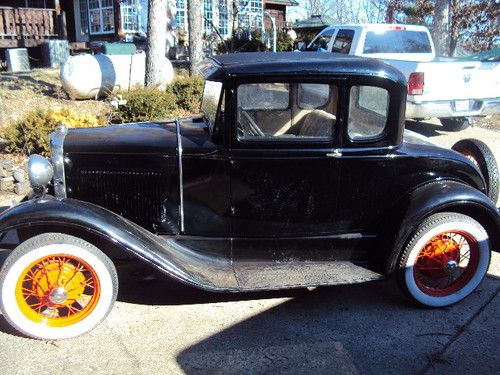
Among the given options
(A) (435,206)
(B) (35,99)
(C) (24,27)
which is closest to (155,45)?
(B) (35,99)

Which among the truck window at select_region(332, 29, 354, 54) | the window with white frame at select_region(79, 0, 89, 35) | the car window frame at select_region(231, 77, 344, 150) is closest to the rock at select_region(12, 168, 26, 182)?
the car window frame at select_region(231, 77, 344, 150)

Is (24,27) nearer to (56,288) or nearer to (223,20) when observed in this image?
(223,20)

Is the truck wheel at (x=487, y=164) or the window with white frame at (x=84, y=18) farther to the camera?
the window with white frame at (x=84, y=18)

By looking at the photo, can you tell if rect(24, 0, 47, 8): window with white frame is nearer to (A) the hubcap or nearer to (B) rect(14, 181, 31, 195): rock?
(B) rect(14, 181, 31, 195): rock

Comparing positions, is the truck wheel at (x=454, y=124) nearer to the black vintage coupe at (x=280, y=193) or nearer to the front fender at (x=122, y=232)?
the black vintage coupe at (x=280, y=193)

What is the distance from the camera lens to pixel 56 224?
2.97 metres

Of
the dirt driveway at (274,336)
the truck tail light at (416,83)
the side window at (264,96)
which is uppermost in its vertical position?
the side window at (264,96)

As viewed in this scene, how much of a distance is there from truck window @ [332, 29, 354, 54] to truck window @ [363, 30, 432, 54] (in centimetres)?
40

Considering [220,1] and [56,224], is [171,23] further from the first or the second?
[56,224]

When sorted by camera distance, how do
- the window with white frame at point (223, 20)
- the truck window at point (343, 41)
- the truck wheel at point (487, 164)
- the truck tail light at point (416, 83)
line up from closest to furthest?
the truck wheel at point (487, 164), the truck tail light at point (416, 83), the truck window at point (343, 41), the window with white frame at point (223, 20)

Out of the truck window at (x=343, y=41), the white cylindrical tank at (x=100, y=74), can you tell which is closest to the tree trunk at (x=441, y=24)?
the truck window at (x=343, y=41)

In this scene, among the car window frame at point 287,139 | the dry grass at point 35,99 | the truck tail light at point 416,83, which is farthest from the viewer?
the dry grass at point 35,99

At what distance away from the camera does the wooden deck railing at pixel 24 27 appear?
17391 millimetres

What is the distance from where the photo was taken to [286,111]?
3.64 metres
